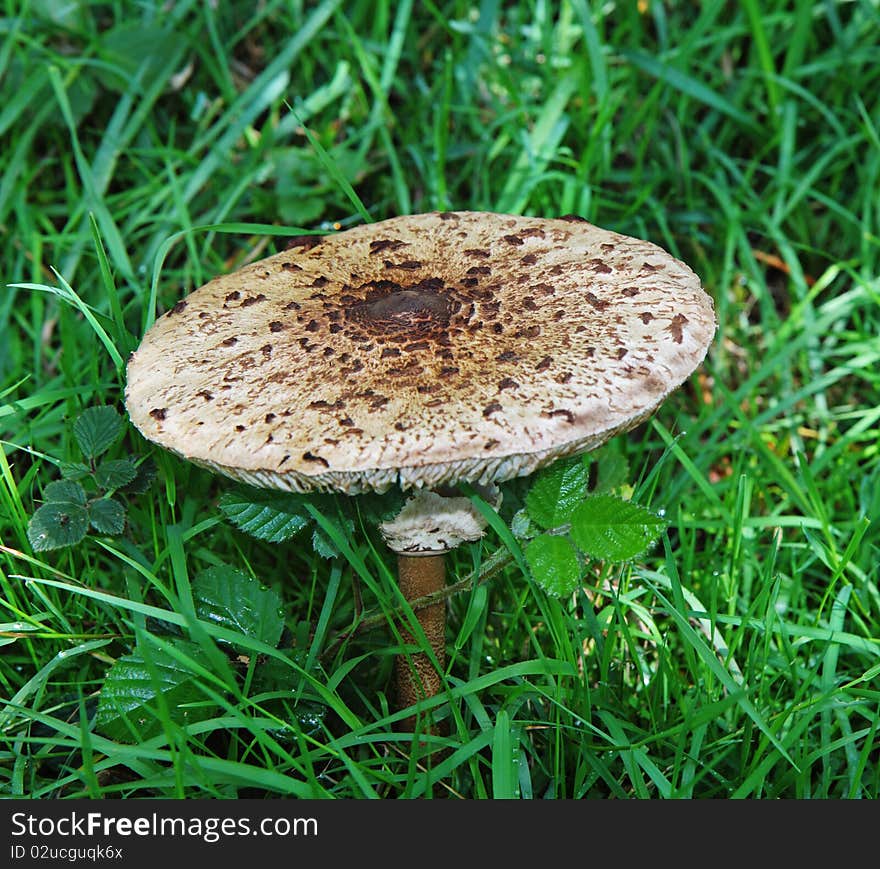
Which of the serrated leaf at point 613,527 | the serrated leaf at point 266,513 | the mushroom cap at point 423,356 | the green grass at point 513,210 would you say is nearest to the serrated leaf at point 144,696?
the green grass at point 513,210

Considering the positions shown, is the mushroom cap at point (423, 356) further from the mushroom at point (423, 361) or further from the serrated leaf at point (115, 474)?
the serrated leaf at point (115, 474)

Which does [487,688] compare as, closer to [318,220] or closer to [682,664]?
[682,664]

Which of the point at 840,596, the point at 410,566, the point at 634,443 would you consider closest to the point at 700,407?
the point at 634,443

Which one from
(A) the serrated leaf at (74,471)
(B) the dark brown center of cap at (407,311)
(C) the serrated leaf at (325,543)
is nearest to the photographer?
(B) the dark brown center of cap at (407,311)

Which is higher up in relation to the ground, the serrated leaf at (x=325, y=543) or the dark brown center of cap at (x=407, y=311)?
the dark brown center of cap at (x=407, y=311)

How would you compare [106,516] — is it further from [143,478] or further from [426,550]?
[426,550]

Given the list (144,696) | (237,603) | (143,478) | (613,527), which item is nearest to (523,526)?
(613,527)

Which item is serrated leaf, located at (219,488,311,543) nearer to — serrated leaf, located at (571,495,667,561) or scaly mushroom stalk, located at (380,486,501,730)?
scaly mushroom stalk, located at (380,486,501,730)
